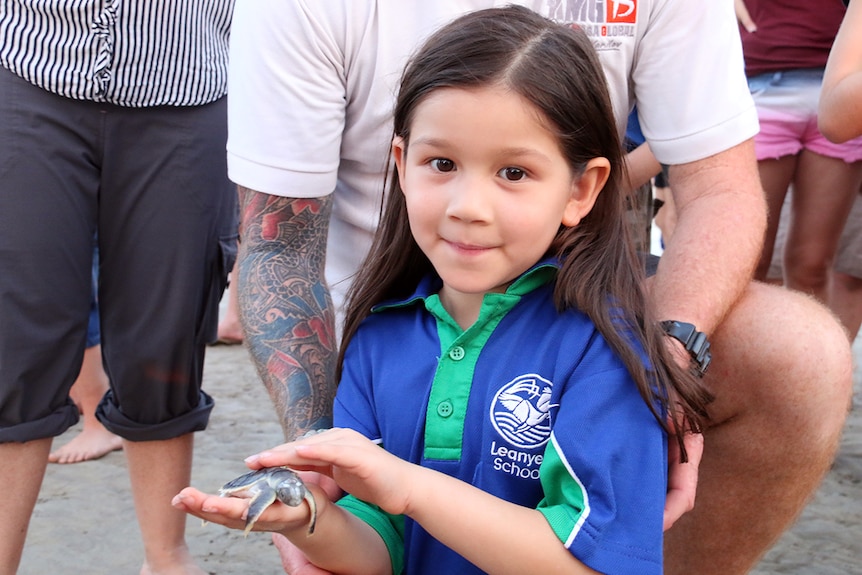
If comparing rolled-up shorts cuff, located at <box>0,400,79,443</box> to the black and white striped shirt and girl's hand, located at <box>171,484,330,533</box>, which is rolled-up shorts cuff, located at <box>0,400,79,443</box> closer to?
the black and white striped shirt

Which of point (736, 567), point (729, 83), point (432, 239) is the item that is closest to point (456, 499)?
point (432, 239)

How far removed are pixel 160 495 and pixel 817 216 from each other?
2364mm

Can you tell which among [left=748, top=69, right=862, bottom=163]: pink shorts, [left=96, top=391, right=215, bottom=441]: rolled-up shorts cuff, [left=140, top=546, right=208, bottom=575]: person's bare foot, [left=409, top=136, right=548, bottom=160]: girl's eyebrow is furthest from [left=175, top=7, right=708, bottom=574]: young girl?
[left=748, top=69, right=862, bottom=163]: pink shorts

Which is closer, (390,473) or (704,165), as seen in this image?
(390,473)

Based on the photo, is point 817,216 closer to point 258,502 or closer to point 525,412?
point 525,412

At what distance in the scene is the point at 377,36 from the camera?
79.9 inches

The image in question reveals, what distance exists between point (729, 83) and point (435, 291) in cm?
88

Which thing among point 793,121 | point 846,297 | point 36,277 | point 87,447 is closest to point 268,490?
point 36,277

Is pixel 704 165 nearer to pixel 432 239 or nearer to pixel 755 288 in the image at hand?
pixel 755 288

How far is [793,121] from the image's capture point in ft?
11.3

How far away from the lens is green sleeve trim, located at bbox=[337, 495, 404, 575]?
1.60m

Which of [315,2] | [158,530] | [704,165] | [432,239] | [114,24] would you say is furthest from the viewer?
[158,530]

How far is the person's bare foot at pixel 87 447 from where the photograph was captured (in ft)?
11.5

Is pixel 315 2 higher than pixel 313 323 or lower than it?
higher
